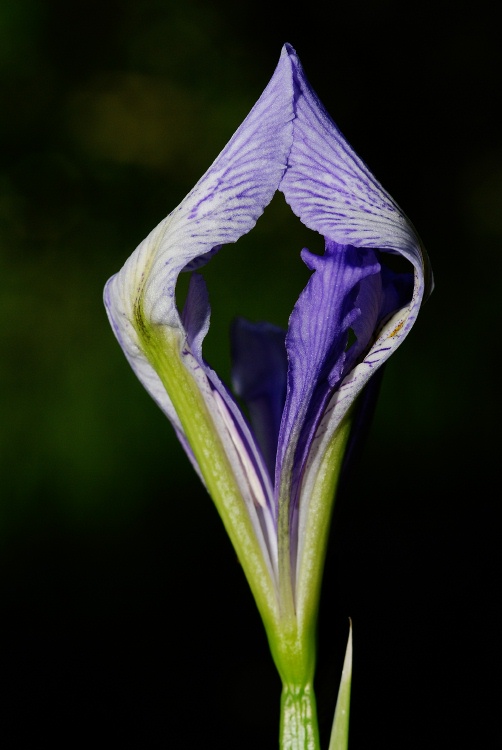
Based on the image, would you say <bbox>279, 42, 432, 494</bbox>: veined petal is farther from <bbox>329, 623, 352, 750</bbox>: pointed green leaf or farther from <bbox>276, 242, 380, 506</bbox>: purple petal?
<bbox>329, 623, 352, 750</bbox>: pointed green leaf

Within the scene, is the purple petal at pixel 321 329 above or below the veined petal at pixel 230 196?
below

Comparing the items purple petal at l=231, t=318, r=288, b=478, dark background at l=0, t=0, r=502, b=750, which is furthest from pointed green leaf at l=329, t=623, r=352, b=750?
dark background at l=0, t=0, r=502, b=750

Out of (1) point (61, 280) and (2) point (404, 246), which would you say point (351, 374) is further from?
(1) point (61, 280)

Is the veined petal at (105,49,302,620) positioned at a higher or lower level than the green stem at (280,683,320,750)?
higher

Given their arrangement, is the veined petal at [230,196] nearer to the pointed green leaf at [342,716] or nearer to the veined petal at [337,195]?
the veined petal at [337,195]

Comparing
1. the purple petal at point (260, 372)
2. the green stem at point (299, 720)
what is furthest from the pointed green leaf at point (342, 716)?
the purple petal at point (260, 372)

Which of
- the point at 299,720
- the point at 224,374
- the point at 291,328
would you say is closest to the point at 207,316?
the point at 291,328

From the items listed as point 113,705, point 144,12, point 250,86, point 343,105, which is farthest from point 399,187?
point 113,705

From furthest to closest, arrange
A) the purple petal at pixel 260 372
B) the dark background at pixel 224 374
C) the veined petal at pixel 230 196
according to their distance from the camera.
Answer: the dark background at pixel 224 374
the purple petal at pixel 260 372
the veined petal at pixel 230 196
